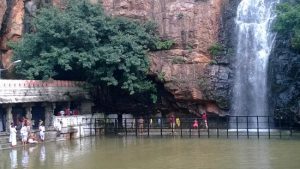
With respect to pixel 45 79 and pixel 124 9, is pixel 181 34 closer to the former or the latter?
pixel 124 9

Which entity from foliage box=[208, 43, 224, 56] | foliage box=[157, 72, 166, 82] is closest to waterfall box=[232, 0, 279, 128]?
foliage box=[208, 43, 224, 56]

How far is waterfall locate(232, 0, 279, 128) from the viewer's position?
30625 millimetres

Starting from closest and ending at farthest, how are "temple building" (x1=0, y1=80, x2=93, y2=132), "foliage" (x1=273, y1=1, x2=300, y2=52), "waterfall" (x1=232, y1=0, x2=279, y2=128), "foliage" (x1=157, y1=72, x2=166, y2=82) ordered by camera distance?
"foliage" (x1=273, y1=1, x2=300, y2=52) → "temple building" (x1=0, y1=80, x2=93, y2=132) → "waterfall" (x1=232, y1=0, x2=279, y2=128) → "foliage" (x1=157, y1=72, x2=166, y2=82)

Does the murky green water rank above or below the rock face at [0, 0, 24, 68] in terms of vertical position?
below

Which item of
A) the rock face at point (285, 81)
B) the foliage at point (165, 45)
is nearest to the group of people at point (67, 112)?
the foliage at point (165, 45)

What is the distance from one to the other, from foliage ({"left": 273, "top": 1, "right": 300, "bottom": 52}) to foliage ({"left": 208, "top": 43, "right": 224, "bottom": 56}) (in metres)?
5.64

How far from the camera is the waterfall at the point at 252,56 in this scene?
3062 centimetres

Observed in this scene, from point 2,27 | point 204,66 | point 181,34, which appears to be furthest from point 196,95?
point 2,27

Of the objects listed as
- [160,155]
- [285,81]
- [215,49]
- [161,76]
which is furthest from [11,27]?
[160,155]

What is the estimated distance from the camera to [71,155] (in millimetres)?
21812

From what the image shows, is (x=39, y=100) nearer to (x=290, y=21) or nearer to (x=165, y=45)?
(x=165, y=45)

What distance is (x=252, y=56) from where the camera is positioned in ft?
104

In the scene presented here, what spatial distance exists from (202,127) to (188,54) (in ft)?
17.1

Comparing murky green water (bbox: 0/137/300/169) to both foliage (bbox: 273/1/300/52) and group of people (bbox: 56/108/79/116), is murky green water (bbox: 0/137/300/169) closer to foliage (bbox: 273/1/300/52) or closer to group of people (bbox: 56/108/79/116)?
group of people (bbox: 56/108/79/116)
